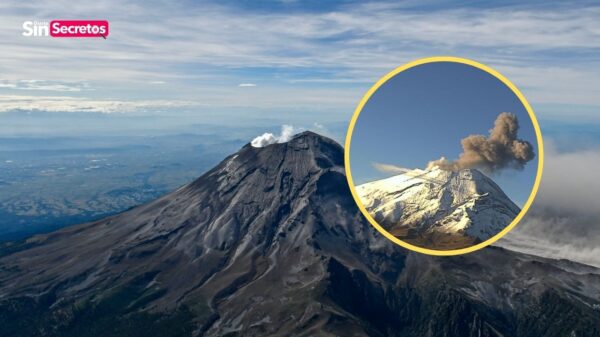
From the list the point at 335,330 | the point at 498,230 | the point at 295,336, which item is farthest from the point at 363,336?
the point at 498,230

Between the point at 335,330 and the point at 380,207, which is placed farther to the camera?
the point at 335,330

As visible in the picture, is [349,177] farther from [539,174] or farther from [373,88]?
[539,174]

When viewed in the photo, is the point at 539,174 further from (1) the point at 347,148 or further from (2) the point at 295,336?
(2) the point at 295,336

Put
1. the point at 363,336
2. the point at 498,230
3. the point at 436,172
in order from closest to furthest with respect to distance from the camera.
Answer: the point at 436,172
the point at 498,230
the point at 363,336

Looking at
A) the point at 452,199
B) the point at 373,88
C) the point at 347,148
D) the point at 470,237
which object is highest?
the point at 373,88

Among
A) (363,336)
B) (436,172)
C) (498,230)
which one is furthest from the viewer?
(363,336)

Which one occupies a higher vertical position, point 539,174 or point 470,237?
point 539,174
